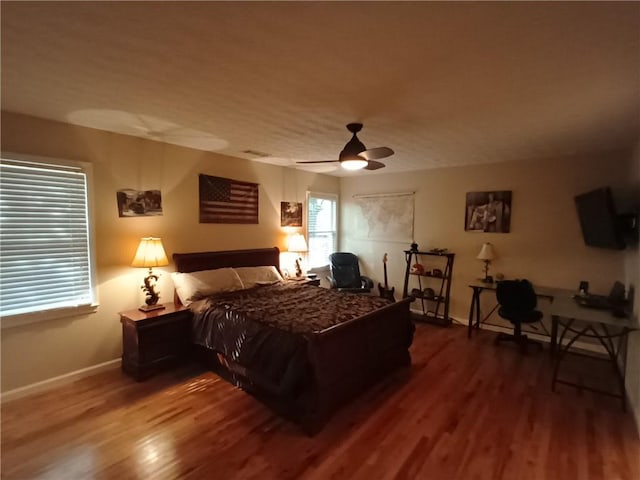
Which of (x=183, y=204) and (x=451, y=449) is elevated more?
(x=183, y=204)

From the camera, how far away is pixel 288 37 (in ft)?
5.18

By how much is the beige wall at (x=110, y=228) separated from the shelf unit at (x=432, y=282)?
293 cm

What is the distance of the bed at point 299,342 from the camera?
7.88 ft

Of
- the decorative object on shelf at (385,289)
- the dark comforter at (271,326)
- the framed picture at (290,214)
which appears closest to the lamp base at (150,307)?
the dark comforter at (271,326)

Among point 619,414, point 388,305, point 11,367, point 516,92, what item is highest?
point 516,92

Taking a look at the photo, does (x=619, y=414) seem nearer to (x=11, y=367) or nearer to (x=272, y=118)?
(x=272, y=118)

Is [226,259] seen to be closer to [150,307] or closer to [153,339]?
[150,307]

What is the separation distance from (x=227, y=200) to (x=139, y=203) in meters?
1.13

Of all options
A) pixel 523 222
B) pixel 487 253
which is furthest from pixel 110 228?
pixel 523 222

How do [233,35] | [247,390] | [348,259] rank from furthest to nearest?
1. [348,259]
2. [247,390]
3. [233,35]

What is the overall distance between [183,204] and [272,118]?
5.84ft

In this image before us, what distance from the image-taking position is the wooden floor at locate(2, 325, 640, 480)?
2.02 metres

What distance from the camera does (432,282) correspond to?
17.3 feet

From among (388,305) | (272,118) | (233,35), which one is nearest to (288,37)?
(233,35)
